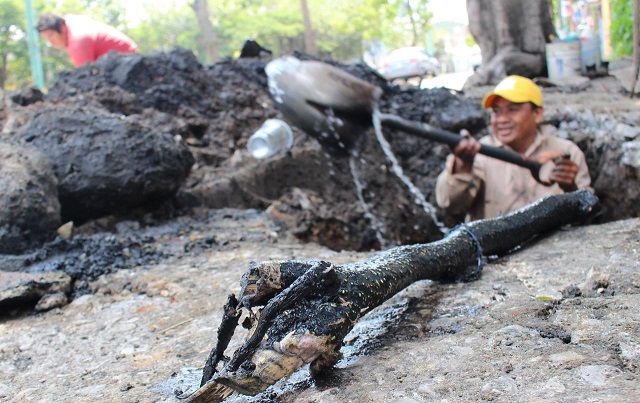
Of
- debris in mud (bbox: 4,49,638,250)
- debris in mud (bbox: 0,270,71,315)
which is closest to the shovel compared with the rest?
debris in mud (bbox: 4,49,638,250)

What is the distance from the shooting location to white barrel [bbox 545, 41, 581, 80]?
716 cm

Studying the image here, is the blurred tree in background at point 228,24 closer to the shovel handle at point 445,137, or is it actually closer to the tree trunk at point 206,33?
the tree trunk at point 206,33

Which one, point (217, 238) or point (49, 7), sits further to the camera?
point (49, 7)

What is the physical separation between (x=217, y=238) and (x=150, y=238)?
0.46 metres

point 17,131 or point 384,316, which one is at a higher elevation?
point 17,131

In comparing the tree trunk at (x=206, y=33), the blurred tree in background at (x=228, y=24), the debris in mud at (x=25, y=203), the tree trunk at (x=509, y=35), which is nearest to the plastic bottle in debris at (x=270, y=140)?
the debris in mud at (x=25, y=203)

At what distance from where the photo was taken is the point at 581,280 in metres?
2.33

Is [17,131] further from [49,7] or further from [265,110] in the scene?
[49,7]

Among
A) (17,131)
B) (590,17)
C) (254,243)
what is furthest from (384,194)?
(590,17)

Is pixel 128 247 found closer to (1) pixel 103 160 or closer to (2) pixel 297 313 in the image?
(1) pixel 103 160

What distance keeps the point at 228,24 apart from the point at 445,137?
68.7 ft

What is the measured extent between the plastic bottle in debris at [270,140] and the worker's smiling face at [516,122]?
2.15 meters

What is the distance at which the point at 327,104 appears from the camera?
13.0ft

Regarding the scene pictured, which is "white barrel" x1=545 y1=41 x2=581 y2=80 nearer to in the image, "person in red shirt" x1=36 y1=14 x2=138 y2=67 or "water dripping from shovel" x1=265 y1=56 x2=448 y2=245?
"water dripping from shovel" x1=265 y1=56 x2=448 y2=245
